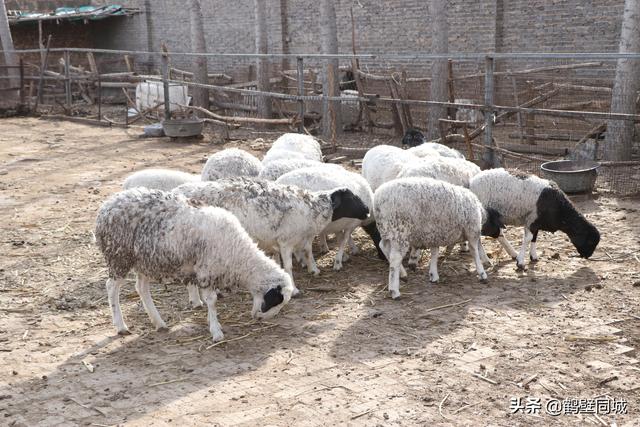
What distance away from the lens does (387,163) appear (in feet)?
29.9

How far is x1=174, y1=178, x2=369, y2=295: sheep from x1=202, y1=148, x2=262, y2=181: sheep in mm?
1621

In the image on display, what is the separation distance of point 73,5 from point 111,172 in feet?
75.2

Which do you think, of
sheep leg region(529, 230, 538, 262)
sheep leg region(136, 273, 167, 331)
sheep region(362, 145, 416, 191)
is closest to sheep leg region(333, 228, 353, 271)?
sheep region(362, 145, 416, 191)

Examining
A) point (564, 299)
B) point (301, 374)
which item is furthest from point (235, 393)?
point (564, 299)

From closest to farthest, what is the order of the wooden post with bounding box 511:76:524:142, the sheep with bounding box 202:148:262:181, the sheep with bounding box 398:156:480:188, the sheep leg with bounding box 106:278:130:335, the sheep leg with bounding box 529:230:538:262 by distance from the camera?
1. the sheep leg with bounding box 106:278:130:335
2. the sheep leg with bounding box 529:230:538:262
3. the sheep with bounding box 398:156:480:188
4. the sheep with bounding box 202:148:262:181
5. the wooden post with bounding box 511:76:524:142

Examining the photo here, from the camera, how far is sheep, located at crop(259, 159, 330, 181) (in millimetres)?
8461

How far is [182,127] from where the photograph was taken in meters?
16.5

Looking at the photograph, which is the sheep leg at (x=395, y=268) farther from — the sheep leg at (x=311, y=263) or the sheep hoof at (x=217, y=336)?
the sheep hoof at (x=217, y=336)

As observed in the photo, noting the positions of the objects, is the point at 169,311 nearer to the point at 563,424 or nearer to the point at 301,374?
the point at 301,374

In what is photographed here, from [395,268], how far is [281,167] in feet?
7.63

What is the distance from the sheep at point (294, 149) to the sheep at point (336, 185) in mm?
1756

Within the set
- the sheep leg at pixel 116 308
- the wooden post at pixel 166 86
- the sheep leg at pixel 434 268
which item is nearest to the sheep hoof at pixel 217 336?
the sheep leg at pixel 116 308

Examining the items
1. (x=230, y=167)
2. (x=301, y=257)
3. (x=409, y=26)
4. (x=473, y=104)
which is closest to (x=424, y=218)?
(x=301, y=257)

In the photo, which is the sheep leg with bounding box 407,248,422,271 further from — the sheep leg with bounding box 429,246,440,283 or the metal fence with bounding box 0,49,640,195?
the metal fence with bounding box 0,49,640,195
